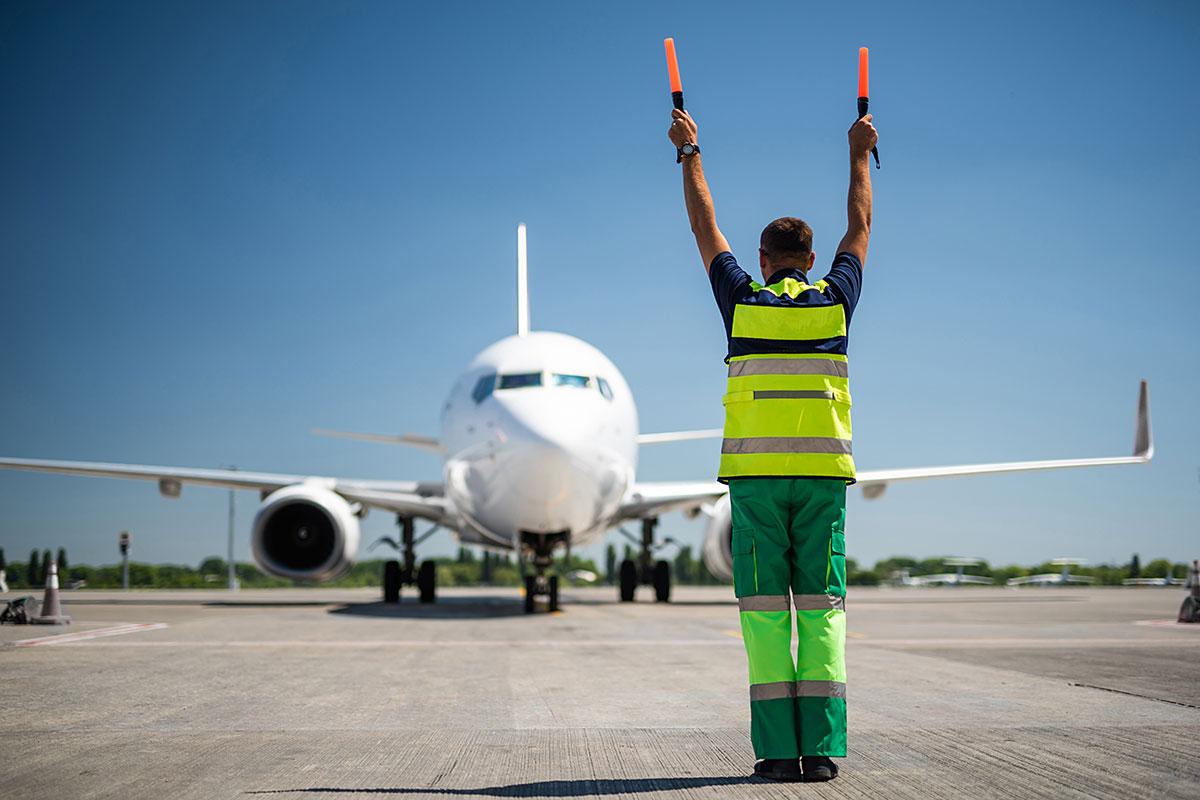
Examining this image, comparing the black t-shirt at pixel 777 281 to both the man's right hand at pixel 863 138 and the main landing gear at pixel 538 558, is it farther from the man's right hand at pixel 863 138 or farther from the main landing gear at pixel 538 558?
the main landing gear at pixel 538 558

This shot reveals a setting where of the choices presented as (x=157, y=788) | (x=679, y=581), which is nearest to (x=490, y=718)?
(x=157, y=788)

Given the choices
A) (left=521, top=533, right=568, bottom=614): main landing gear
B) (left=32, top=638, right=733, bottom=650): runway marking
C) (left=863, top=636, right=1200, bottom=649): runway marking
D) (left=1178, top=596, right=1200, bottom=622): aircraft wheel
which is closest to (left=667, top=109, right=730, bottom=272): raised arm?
(left=32, top=638, right=733, bottom=650): runway marking

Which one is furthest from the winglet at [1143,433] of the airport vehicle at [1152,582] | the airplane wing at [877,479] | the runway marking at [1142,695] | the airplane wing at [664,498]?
the airport vehicle at [1152,582]

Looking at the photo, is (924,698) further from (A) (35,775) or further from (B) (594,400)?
(B) (594,400)

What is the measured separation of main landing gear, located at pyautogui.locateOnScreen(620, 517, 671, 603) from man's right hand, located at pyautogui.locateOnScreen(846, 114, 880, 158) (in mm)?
14812

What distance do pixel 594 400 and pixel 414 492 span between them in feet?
18.0

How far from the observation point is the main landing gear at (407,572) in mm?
17250

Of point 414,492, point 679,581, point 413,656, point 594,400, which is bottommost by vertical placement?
point 679,581

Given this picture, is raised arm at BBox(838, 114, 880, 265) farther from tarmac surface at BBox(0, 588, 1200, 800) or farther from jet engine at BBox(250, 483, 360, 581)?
jet engine at BBox(250, 483, 360, 581)

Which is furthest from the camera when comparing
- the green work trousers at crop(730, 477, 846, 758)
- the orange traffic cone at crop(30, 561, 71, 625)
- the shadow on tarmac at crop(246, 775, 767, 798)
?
the orange traffic cone at crop(30, 561, 71, 625)

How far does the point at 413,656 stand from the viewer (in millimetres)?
7434

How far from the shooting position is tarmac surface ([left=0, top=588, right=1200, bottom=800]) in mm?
3057

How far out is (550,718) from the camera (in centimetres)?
439

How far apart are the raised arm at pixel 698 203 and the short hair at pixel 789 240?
0.16m
